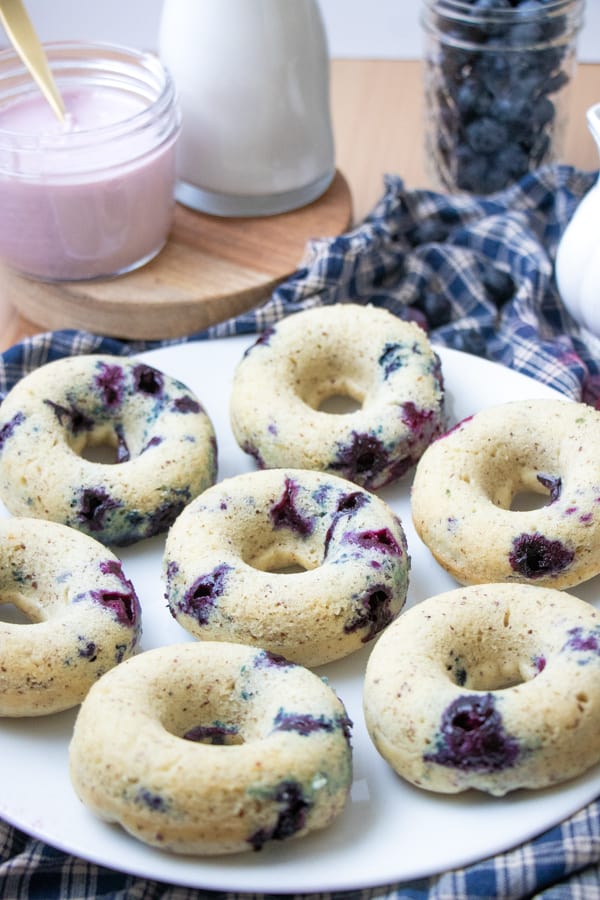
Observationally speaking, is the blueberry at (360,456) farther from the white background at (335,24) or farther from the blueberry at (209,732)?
the white background at (335,24)

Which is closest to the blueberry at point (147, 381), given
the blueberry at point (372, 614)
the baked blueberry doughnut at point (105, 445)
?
the baked blueberry doughnut at point (105, 445)

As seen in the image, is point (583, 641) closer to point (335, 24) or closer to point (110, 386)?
point (110, 386)

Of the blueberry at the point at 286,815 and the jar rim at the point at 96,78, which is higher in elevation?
the jar rim at the point at 96,78

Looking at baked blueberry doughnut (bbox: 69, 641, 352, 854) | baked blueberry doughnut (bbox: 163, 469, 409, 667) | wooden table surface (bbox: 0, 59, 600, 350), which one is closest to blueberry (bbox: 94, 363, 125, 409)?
baked blueberry doughnut (bbox: 163, 469, 409, 667)

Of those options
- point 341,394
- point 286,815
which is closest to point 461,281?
point 341,394

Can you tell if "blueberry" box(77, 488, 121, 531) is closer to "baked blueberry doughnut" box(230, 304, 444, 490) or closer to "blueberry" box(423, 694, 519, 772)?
"baked blueberry doughnut" box(230, 304, 444, 490)
